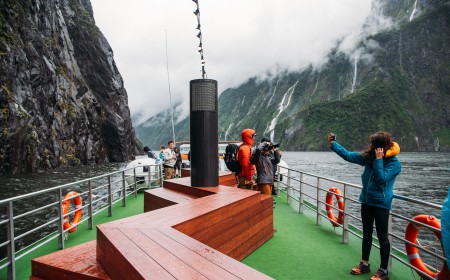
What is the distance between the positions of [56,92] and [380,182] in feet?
177

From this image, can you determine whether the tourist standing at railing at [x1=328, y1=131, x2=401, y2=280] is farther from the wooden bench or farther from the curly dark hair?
the wooden bench

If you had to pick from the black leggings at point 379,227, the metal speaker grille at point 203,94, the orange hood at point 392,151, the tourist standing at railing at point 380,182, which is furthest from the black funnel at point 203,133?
the orange hood at point 392,151

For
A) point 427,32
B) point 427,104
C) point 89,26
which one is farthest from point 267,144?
point 427,32

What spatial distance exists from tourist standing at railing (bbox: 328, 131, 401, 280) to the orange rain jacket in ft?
7.96

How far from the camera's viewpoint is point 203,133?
6.09 m

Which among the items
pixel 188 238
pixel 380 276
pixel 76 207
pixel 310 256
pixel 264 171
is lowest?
pixel 310 256

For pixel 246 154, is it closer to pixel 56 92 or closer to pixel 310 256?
pixel 310 256

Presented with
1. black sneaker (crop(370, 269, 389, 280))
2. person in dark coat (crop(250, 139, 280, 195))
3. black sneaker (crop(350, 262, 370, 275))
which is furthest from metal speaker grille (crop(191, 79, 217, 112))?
black sneaker (crop(370, 269, 389, 280))

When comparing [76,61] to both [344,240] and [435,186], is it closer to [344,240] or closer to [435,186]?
[435,186]

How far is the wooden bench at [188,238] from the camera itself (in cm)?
230

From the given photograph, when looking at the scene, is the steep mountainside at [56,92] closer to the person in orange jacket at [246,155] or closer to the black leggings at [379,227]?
the person in orange jacket at [246,155]

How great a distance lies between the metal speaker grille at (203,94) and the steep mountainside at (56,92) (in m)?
35.8

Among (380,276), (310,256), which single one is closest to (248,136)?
(310,256)

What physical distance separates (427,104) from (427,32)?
161ft
